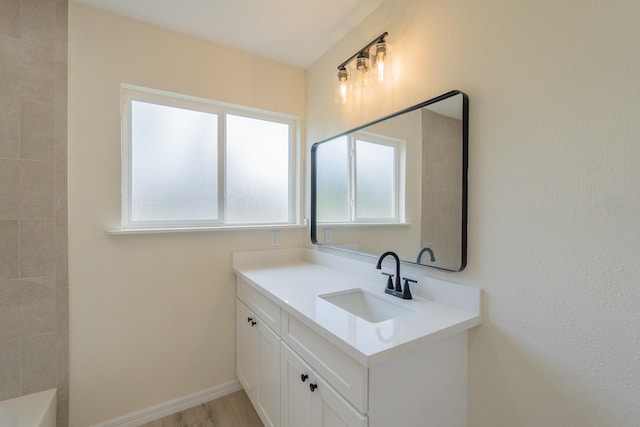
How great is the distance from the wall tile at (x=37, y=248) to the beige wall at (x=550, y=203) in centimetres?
210

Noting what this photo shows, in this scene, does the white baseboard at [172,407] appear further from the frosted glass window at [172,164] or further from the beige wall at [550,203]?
the beige wall at [550,203]

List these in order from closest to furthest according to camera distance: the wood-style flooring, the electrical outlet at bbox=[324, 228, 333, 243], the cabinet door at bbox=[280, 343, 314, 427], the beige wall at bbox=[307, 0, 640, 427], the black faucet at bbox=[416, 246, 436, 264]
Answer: the beige wall at bbox=[307, 0, 640, 427] < the cabinet door at bbox=[280, 343, 314, 427] < the black faucet at bbox=[416, 246, 436, 264] < the wood-style flooring < the electrical outlet at bbox=[324, 228, 333, 243]

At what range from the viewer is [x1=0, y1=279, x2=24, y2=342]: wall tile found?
4.60 ft

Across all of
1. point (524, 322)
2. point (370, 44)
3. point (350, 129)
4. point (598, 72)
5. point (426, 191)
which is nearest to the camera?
point (598, 72)

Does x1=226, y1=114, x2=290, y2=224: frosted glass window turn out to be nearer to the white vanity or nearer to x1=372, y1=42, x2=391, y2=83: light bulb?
the white vanity

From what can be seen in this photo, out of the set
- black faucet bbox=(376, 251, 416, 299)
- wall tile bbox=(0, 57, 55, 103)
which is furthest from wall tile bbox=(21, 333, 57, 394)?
black faucet bbox=(376, 251, 416, 299)

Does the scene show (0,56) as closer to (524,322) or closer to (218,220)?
(218,220)

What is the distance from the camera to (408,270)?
1.42m

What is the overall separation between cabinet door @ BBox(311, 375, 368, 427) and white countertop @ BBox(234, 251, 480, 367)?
0.19 meters

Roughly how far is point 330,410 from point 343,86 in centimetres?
174

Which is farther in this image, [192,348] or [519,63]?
[192,348]

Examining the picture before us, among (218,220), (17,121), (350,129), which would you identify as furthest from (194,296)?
(350,129)

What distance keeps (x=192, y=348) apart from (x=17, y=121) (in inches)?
63.9

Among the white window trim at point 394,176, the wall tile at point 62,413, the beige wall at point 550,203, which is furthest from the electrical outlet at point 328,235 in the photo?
the wall tile at point 62,413
